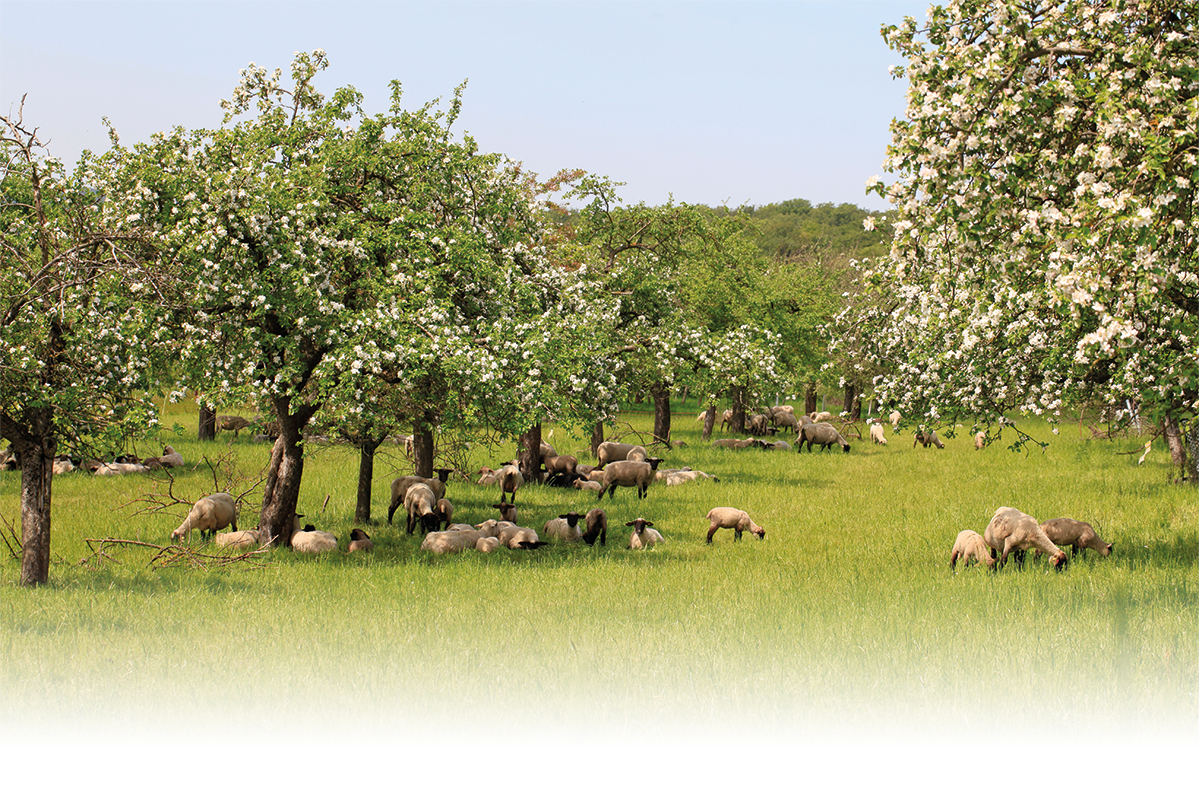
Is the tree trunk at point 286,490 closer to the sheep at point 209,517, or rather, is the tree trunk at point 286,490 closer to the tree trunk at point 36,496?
the sheep at point 209,517

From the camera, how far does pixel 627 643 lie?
9.93 metres

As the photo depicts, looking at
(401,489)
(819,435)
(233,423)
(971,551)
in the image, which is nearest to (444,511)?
(401,489)

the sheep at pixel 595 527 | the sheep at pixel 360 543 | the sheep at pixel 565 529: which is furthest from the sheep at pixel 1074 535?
the sheep at pixel 360 543

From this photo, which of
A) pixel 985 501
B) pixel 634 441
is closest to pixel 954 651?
pixel 985 501

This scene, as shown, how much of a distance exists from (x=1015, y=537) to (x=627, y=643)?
9077 mm

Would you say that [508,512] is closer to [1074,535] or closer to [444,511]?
[444,511]

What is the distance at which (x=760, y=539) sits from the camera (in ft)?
61.4

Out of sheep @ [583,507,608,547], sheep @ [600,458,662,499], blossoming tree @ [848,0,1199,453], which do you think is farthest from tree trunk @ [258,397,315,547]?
blossoming tree @ [848,0,1199,453]

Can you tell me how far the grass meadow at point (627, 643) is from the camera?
7.18 meters

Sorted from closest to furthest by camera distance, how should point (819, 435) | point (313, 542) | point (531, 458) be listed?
1. point (313, 542)
2. point (531, 458)
3. point (819, 435)

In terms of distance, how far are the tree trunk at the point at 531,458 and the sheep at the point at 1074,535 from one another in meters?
16.7

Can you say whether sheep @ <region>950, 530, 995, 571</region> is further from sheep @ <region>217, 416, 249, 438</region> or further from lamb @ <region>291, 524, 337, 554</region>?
sheep @ <region>217, 416, 249, 438</region>

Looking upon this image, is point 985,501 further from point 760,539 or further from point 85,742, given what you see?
point 85,742

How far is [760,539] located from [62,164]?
15878 millimetres
